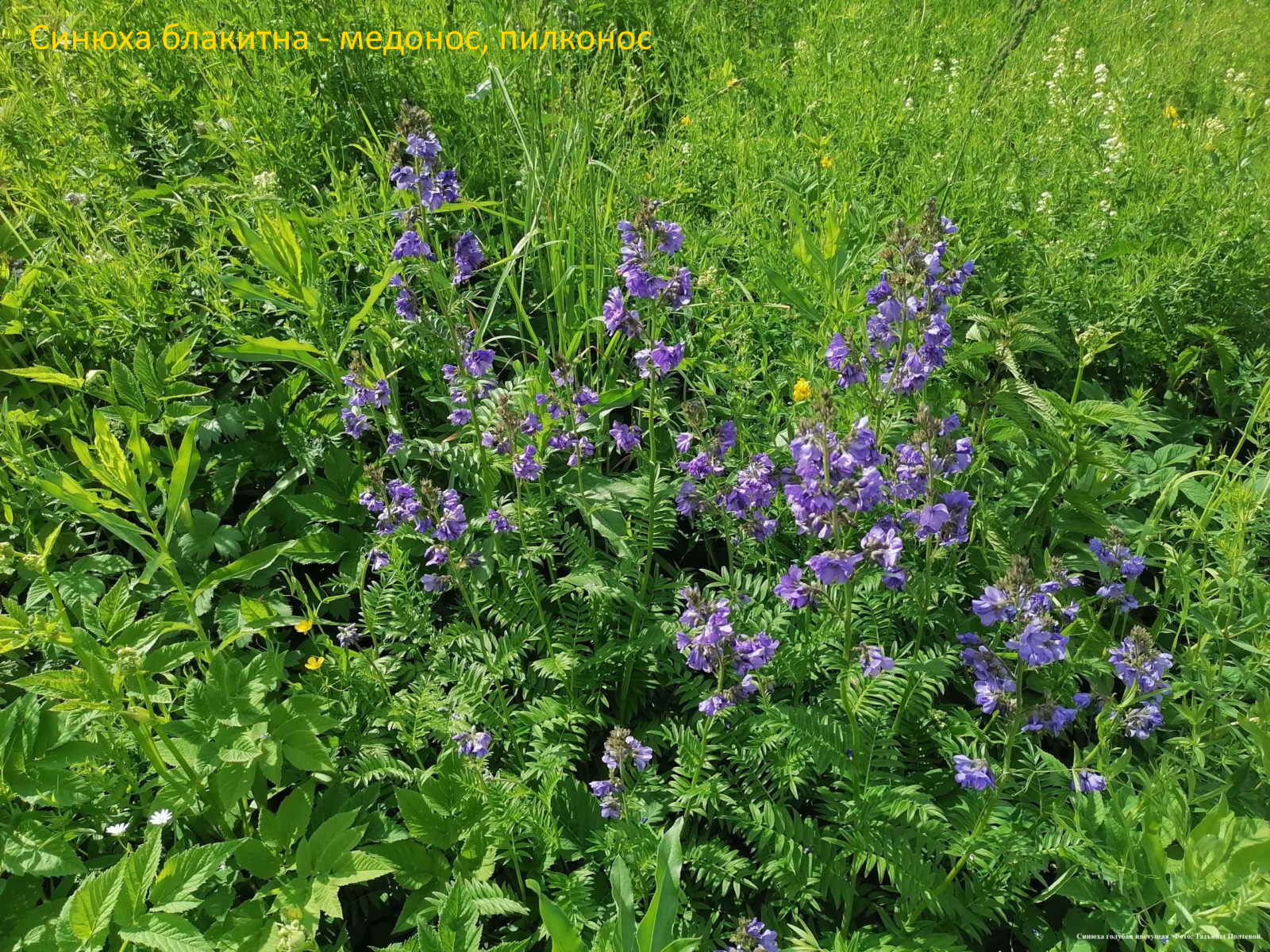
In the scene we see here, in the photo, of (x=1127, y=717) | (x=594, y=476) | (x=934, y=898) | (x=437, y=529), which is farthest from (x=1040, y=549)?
(x=437, y=529)

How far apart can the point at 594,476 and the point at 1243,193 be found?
308 centimetres

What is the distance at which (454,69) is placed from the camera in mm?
3707

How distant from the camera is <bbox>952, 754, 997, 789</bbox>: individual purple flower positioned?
159cm

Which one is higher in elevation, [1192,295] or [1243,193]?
[1243,193]

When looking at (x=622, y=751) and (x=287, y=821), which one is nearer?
(x=622, y=751)

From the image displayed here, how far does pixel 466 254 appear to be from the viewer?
2281mm

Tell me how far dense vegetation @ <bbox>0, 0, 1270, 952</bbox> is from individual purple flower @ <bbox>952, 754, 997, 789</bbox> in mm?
40

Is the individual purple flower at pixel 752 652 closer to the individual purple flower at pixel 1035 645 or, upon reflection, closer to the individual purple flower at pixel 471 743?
the individual purple flower at pixel 1035 645

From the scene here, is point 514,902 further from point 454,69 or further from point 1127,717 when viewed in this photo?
point 454,69

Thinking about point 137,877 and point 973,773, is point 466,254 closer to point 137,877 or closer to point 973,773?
point 137,877

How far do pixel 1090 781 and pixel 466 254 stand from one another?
195 cm

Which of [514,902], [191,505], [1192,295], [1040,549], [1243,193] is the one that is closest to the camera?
[514,902]

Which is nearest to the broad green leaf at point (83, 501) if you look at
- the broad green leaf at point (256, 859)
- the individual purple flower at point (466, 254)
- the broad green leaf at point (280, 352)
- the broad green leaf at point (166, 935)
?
the broad green leaf at point (280, 352)

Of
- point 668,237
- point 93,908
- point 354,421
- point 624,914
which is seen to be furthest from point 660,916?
point 354,421
